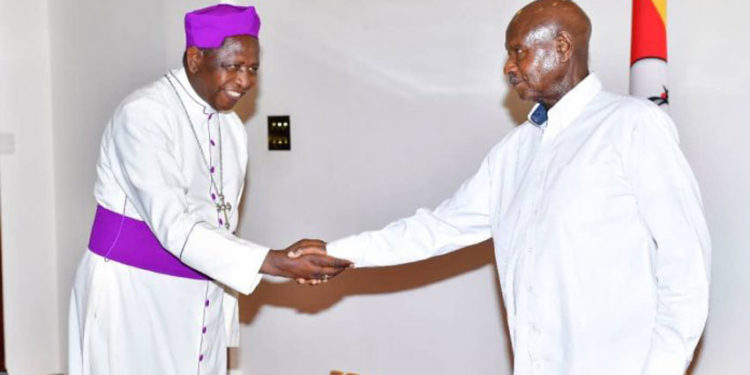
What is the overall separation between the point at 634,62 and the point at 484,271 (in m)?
1.05

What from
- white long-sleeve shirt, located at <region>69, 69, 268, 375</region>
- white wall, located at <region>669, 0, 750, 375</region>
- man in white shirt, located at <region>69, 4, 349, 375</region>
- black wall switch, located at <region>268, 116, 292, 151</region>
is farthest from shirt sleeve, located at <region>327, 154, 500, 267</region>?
black wall switch, located at <region>268, 116, 292, 151</region>

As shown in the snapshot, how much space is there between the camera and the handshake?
2.55 metres

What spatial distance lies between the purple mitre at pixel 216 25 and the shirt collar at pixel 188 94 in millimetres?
125

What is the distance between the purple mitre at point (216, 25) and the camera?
2436mm

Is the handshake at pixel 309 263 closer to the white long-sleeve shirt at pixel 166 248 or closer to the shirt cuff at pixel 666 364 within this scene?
the white long-sleeve shirt at pixel 166 248

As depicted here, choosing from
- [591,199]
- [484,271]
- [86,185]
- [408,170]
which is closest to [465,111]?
[408,170]

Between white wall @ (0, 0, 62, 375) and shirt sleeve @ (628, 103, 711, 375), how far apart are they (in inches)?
117

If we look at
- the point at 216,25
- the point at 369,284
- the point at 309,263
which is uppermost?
the point at 216,25

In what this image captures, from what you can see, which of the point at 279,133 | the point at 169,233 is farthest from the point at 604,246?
the point at 279,133

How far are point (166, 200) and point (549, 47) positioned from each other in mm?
1159

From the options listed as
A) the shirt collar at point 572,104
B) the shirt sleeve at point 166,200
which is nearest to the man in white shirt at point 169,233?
the shirt sleeve at point 166,200

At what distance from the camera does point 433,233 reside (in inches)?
99.0

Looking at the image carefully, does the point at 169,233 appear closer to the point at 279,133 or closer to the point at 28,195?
the point at 279,133

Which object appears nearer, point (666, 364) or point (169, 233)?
point (666, 364)
